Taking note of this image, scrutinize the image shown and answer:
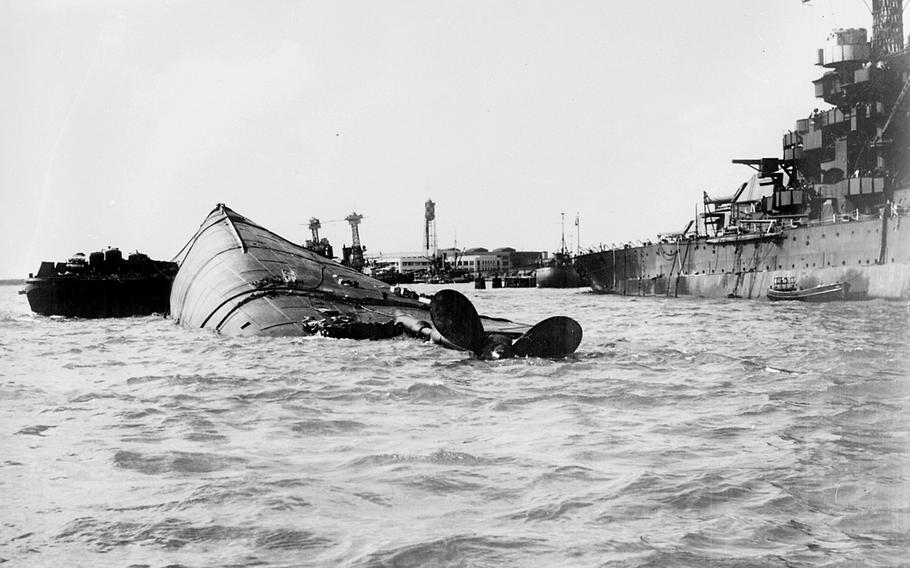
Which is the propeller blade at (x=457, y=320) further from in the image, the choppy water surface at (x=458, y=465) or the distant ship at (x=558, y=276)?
the distant ship at (x=558, y=276)

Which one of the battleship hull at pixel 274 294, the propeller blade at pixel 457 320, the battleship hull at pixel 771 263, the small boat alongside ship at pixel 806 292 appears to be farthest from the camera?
the small boat alongside ship at pixel 806 292

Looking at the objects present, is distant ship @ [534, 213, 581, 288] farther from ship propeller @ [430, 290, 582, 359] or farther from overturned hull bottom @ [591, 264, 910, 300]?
ship propeller @ [430, 290, 582, 359]

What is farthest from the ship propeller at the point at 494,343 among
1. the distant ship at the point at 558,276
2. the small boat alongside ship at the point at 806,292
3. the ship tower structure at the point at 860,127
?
the distant ship at the point at 558,276

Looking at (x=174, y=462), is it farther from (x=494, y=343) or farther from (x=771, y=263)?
(x=771, y=263)

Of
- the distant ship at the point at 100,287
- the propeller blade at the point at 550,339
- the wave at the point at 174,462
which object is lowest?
the wave at the point at 174,462

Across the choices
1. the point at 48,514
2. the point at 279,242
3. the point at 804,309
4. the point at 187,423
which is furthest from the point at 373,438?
the point at 804,309

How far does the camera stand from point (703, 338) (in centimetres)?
2095

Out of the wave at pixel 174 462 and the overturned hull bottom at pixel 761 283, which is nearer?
the wave at pixel 174 462

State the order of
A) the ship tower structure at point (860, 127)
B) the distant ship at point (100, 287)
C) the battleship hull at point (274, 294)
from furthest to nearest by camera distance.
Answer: the ship tower structure at point (860, 127) → the distant ship at point (100, 287) → the battleship hull at point (274, 294)

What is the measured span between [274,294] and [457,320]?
9.33 meters

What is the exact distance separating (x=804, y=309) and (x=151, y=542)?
33409mm

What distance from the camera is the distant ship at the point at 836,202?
135 ft

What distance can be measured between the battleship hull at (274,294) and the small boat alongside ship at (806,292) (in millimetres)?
21729

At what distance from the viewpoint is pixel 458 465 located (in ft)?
23.1
